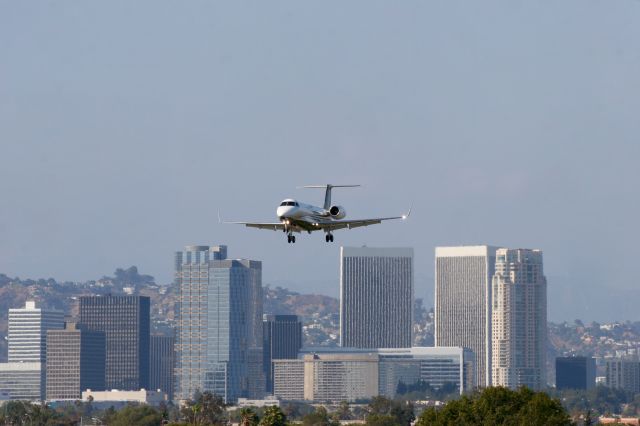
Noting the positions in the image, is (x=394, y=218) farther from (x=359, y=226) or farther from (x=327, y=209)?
(x=327, y=209)

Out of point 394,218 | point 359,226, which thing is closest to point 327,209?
point 359,226

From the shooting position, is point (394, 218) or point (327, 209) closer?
point (394, 218)

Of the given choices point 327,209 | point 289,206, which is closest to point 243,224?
point 289,206

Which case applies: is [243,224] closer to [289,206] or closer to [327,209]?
[289,206]

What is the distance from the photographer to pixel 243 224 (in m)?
174

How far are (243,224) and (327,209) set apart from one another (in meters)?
19.9

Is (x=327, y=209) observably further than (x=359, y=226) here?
Yes

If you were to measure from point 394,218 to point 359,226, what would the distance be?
1257 centimetres

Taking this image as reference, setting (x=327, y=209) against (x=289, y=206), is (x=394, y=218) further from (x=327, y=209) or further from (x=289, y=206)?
(x=327, y=209)

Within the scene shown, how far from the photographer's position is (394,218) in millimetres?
167250

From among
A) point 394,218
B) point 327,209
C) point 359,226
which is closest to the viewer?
point 394,218

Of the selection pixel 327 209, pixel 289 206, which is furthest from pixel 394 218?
pixel 327 209

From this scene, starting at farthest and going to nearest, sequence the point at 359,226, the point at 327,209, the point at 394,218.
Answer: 1. the point at 327,209
2. the point at 359,226
3. the point at 394,218

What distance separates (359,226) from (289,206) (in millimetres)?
7771
